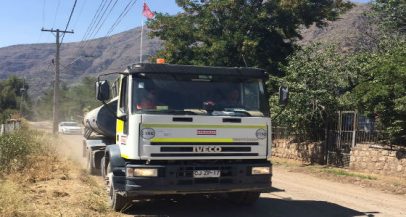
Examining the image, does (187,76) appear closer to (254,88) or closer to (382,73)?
(254,88)

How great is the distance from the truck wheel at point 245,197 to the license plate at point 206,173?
1586 mm

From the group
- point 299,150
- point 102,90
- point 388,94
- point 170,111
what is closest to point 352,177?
point 388,94

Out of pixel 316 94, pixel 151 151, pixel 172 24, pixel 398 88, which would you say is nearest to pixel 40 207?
pixel 151 151

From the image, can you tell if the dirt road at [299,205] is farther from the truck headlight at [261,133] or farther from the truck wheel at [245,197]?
the truck headlight at [261,133]

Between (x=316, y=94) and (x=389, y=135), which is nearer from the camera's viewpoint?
(x=389, y=135)

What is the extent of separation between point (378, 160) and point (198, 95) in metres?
9.41

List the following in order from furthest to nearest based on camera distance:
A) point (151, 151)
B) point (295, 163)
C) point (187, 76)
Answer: point (295, 163)
point (187, 76)
point (151, 151)

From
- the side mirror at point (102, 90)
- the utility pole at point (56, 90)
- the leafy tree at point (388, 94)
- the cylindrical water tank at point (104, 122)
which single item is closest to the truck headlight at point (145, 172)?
the side mirror at point (102, 90)

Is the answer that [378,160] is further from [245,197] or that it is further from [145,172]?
[145,172]

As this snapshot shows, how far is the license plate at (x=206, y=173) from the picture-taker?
8.37m

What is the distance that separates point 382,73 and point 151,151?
986 centimetres

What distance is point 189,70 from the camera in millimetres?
8844

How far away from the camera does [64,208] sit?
9070 millimetres

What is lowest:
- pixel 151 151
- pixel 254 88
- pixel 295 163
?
pixel 295 163
